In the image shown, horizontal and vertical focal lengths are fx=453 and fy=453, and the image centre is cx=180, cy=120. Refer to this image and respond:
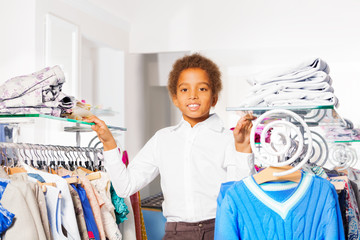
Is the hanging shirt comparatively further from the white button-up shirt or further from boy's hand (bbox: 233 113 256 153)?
boy's hand (bbox: 233 113 256 153)

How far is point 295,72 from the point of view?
162 cm

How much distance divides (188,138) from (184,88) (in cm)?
22

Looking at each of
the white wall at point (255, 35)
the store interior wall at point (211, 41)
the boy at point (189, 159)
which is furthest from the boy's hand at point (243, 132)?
the white wall at point (255, 35)

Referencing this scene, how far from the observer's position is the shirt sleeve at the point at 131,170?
1.90 meters

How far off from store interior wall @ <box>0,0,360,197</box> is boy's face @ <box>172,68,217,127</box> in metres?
1.95

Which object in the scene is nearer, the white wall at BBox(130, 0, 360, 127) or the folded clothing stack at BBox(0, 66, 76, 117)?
the folded clothing stack at BBox(0, 66, 76, 117)

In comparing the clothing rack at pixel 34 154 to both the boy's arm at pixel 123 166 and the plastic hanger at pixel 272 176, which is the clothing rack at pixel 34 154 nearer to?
the boy's arm at pixel 123 166

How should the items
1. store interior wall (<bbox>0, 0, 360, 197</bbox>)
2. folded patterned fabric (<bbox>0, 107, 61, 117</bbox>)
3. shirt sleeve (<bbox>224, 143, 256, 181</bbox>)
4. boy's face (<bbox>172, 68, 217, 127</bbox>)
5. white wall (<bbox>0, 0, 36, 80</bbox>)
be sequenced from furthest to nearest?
store interior wall (<bbox>0, 0, 360, 197</bbox>)
white wall (<bbox>0, 0, 36, 80</bbox>)
boy's face (<bbox>172, 68, 217, 127</bbox>)
folded patterned fabric (<bbox>0, 107, 61, 117</bbox>)
shirt sleeve (<bbox>224, 143, 256, 181</bbox>)

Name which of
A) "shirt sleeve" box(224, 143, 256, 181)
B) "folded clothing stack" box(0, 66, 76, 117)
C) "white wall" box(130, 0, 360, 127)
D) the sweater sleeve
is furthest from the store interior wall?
the sweater sleeve

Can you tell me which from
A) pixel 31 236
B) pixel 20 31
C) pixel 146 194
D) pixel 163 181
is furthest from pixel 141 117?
pixel 31 236

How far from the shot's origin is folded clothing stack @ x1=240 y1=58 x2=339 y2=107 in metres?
1.54

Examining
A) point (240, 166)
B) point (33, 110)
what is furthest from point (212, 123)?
point (33, 110)

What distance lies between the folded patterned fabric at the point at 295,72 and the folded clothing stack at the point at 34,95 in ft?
2.76

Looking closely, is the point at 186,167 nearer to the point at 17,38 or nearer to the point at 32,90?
the point at 32,90
